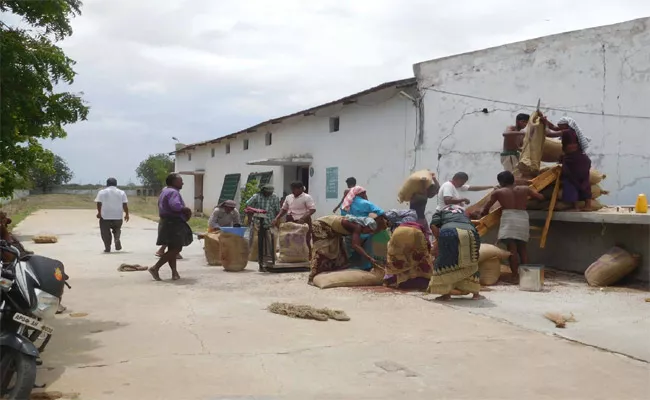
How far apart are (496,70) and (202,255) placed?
6.88m

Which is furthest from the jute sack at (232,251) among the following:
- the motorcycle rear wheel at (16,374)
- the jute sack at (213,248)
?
the motorcycle rear wheel at (16,374)


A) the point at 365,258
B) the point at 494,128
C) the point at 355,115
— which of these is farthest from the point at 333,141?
A: the point at 365,258

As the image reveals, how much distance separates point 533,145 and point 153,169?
53384 millimetres

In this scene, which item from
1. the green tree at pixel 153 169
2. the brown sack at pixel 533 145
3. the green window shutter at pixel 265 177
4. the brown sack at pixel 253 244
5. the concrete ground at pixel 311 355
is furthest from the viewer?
the green tree at pixel 153 169

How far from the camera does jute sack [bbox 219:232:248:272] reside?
382 inches

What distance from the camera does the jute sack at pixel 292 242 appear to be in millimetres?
9820

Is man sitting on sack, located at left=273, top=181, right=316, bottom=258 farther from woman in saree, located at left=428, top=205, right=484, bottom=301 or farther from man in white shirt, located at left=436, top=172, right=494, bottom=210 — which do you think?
woman in saree, located at left=428, top=205, right=484, bottom=301

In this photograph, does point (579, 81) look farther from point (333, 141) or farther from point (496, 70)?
point (333, 141)

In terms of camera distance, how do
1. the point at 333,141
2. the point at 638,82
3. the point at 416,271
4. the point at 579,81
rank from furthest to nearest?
the point at 333,141 → the point at 579,81 → the point at 638,82 → the point at 416,271

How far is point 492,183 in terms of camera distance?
1197 cm

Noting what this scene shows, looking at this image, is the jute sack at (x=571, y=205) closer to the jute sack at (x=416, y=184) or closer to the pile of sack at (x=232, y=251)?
the jute sack at (x=416, y=184)

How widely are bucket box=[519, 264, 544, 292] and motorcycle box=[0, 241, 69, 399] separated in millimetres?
5874

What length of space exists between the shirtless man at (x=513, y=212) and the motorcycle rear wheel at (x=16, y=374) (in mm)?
6655

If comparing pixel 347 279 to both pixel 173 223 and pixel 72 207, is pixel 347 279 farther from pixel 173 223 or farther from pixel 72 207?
pixel 72 207
